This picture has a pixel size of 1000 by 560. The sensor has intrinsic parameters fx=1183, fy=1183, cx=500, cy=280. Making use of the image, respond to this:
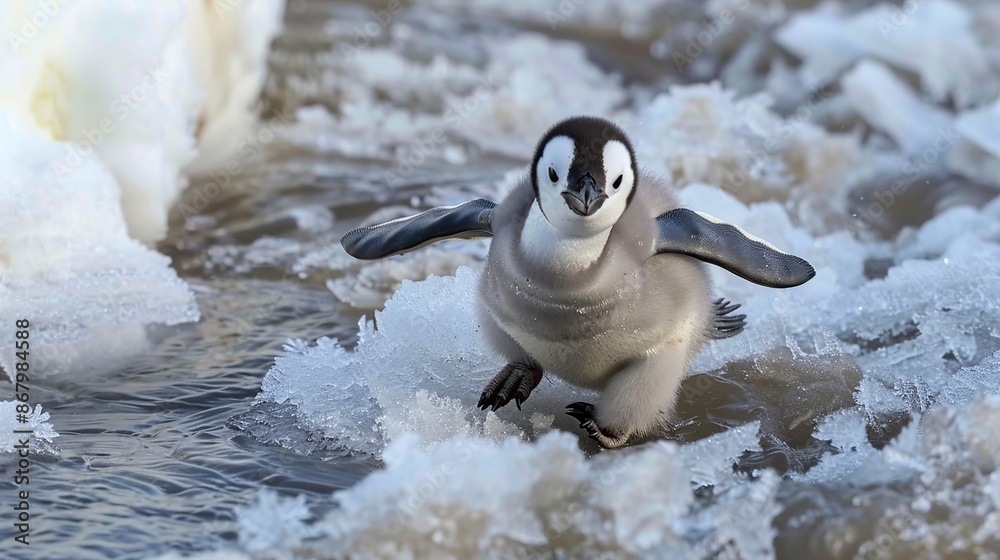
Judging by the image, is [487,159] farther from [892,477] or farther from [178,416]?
[892,477]

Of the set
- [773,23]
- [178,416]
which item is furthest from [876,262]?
[773,23]

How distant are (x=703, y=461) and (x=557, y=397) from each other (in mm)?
574

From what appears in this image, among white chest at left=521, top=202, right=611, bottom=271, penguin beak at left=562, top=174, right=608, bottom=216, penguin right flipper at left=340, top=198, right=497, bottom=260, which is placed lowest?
penguin right flipper at left=340, top=198, right=497, bottom=260

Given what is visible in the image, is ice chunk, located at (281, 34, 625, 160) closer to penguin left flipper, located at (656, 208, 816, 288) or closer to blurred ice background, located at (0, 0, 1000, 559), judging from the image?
blurred ice background, located at (0, 0, 1000, 559)

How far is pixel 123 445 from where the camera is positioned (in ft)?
9.86

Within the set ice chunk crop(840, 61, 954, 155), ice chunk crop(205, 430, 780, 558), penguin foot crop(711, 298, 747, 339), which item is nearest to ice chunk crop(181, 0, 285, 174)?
penguin foot crop(711, 298, 747, 339)

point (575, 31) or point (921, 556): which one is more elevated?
point (921, 556)

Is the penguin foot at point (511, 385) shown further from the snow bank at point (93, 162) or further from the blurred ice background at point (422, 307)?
the snow bank at point (93, 162)

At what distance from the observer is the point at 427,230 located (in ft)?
10.3

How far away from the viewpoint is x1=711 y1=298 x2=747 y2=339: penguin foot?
10.9 feet

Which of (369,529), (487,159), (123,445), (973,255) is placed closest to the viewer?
(369,529)

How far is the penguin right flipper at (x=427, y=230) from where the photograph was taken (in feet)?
Answer: 10.3

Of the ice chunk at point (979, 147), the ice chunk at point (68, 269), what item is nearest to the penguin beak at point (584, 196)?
the ice chunk at point (68, 269)

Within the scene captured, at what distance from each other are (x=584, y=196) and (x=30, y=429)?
60.2 inches
